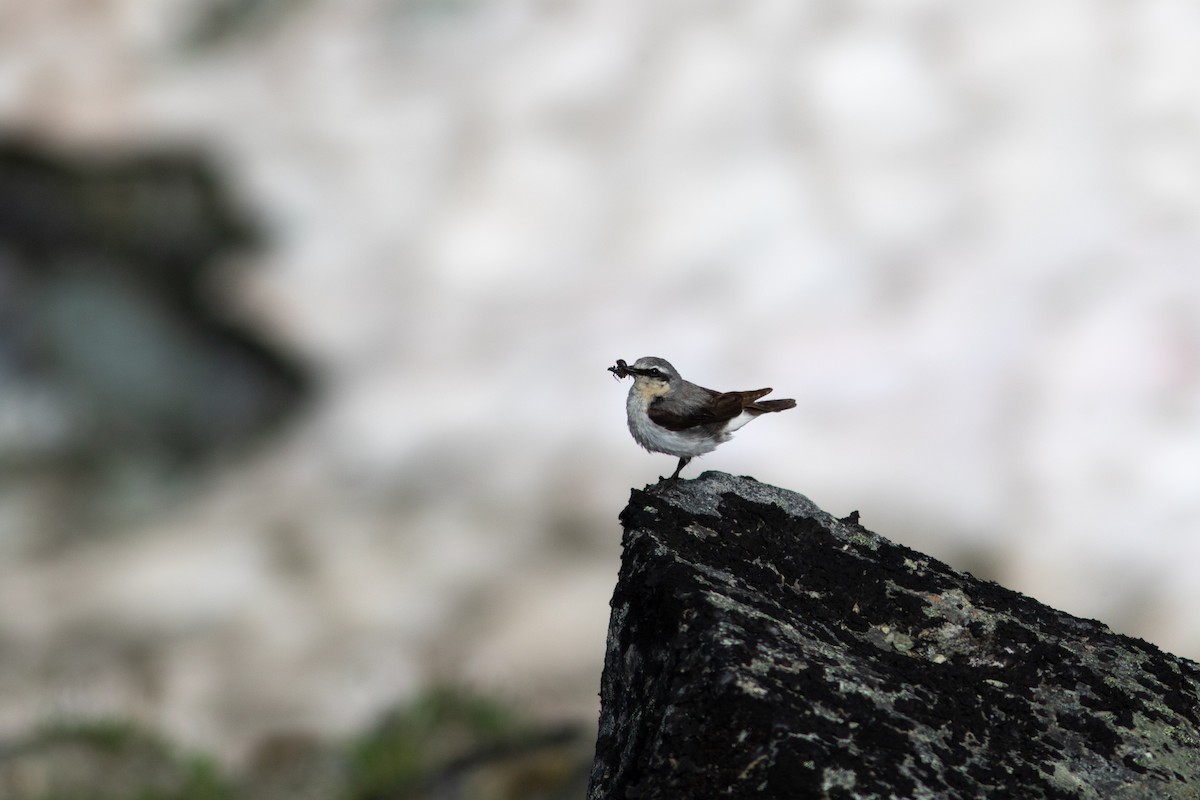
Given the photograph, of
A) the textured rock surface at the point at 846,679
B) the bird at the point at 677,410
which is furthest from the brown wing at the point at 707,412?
the textured rock surface at the point at 846,679

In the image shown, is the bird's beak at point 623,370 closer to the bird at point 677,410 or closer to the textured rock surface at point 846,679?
the bird at point 677,410

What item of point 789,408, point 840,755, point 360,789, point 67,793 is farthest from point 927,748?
point 67,793

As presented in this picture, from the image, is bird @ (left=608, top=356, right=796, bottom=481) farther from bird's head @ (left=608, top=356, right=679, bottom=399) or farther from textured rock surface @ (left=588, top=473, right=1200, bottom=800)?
textured rock surface @ (left=588, top=473, right=1200, bottom=800)

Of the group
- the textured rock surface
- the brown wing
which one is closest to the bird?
the brown wing

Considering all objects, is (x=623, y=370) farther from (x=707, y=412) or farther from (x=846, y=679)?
(x=846, y=679)

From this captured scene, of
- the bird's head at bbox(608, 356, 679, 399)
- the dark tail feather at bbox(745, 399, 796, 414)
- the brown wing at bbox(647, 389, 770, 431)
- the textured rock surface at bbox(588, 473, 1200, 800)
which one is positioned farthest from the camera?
the dark tail feather at bbox(745, 399, 796, 414)
